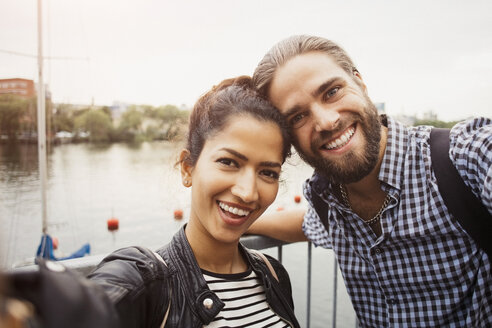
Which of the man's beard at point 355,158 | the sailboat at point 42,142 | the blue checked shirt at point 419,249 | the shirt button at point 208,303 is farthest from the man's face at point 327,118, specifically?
the sailboat at point 42,142

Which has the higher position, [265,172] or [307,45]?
[307,45]

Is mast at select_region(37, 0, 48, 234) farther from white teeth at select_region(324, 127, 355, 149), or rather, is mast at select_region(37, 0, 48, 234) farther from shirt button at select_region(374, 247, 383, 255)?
shirt button at select_region(374, 247, 383, 255)

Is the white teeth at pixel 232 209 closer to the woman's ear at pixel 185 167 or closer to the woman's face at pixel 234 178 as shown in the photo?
the woman's face at pixel 234 178

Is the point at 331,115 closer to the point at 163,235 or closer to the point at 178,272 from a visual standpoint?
the point at 178,272

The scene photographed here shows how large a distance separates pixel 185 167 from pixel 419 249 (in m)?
1.23

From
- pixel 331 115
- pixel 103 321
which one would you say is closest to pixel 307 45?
pixel 331 115

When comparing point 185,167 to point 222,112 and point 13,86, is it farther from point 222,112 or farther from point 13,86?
point 13,86

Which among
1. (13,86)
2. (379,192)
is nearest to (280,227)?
(379,192)

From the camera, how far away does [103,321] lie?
45 centimetres

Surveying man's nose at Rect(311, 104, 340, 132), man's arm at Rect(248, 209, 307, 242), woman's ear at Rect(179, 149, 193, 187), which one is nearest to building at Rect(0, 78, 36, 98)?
woman's ear at Rect(179, 149, 193, 187)

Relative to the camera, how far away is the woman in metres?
1.37

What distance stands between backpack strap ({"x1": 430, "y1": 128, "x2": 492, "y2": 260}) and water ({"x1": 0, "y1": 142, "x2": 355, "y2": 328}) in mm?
856

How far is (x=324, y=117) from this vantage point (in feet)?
6.27

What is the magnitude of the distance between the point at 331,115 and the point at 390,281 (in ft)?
2.99
